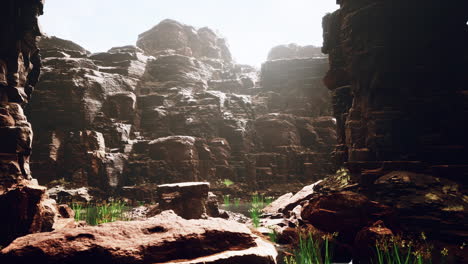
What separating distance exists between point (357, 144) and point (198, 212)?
5411mm

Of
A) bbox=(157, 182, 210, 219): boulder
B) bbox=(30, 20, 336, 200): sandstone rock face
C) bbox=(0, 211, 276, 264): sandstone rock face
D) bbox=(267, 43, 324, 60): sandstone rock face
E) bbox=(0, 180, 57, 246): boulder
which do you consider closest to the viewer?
bbox=(0, 211, 276, 264): sandstone rock face

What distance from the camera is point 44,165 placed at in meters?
17.1

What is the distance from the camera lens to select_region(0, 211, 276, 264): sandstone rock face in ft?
Result: 9.44

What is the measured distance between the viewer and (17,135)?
6.15 meters

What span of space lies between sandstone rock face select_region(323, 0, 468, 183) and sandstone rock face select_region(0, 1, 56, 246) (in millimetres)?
7276

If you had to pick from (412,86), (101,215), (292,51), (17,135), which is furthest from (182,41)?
(412,86)

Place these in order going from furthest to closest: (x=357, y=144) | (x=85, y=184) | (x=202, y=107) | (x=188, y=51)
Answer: (x=188, y=51) → (x=202, y=107) → (x=85, y=184) → (x=357, y=144)

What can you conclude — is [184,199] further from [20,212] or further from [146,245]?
[146,245]

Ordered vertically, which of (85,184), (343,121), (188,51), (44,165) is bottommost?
(85,184)

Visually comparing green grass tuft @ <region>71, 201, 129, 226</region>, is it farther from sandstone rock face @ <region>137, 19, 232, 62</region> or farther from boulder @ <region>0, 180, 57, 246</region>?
sandstone rock face @ <region>137, 19, 232, 62</region>

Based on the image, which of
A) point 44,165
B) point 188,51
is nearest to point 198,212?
point 44,165

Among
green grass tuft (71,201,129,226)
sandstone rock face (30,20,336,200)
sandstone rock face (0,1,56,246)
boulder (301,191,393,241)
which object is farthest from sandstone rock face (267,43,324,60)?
boulder (301,191,393,241)

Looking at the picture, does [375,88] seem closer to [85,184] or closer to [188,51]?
[85,184]

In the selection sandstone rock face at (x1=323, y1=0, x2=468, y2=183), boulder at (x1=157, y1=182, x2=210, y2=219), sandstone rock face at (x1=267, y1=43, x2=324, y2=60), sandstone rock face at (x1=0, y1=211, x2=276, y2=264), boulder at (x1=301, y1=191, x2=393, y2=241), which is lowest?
boulder at (x1=157, y1=182, x2=210, y2=219)
